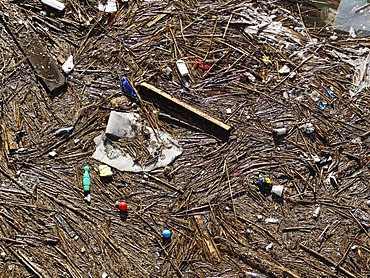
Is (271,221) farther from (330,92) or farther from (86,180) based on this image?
(86,180)

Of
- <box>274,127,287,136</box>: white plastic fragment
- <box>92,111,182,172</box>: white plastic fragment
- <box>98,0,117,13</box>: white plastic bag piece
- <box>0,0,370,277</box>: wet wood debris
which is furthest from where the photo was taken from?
<box>98,0,117,13</box>: white plastic bag piece

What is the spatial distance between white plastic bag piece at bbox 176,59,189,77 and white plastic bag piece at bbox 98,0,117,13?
68cm

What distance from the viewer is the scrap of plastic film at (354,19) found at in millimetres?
3830

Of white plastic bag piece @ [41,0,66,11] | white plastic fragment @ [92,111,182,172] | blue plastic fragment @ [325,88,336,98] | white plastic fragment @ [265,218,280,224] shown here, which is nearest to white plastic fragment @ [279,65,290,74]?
blue plastic fragment @ [325,88,336,98]

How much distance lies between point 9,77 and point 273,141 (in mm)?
2086

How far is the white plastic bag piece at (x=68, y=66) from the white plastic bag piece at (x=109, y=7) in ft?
1.59

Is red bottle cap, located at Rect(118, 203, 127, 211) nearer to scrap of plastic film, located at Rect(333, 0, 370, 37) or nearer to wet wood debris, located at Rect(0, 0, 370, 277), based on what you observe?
wet wood debris, located at Rect(0, 0, 370, 277)

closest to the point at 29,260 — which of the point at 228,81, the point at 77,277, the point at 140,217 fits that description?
the point at 77,277

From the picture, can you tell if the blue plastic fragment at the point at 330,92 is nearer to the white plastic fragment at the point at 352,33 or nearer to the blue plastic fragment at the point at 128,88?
the white plastic fragment at the point at 352,33

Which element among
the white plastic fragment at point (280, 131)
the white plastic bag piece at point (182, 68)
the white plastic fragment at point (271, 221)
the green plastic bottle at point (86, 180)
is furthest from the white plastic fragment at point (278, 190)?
the green plastic bottle at point (86, 180)

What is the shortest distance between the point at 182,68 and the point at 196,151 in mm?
662

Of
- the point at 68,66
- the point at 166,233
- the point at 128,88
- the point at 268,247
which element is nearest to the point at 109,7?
the point at 68,66

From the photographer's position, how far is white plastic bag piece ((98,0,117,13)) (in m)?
3.64

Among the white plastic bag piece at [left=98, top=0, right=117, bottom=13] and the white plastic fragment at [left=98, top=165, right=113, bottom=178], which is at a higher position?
the white plastic bag piece at [left=98, top=0, right=117, bottom=13]
